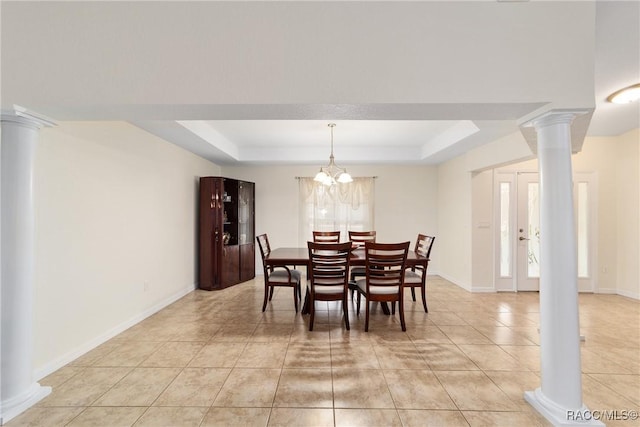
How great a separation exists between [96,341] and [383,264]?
2.90 m

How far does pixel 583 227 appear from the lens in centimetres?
475

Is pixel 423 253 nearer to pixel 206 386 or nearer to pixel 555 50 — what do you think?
pixel 555 50

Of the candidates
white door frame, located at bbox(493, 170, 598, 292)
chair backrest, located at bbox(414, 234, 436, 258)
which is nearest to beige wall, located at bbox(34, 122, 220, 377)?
chair backrest, located at bbox(414, 234, 436, 258)

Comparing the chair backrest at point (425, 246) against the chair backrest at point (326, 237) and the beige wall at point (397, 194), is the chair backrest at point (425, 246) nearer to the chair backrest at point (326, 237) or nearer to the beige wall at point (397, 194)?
the chair backrest at point (326, 237)

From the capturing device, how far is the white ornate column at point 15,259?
1873mm

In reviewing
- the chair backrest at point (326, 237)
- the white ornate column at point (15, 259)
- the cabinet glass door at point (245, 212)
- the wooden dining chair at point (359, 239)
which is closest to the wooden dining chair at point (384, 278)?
the wooden dining chair at point (359, 239)

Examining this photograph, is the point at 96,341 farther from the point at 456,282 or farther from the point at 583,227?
the point at 583,227

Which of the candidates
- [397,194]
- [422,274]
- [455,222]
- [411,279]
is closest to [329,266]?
[411,279]

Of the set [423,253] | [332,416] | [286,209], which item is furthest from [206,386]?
[286,209]

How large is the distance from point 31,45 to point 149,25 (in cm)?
73

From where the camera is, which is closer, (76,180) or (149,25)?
(149,25)

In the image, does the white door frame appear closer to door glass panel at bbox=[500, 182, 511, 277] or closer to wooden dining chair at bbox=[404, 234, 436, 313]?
door glass panel at bbox=[500, 182, 511, 277]

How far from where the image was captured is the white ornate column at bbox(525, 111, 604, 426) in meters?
1.77

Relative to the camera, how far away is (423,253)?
13.0 ft
